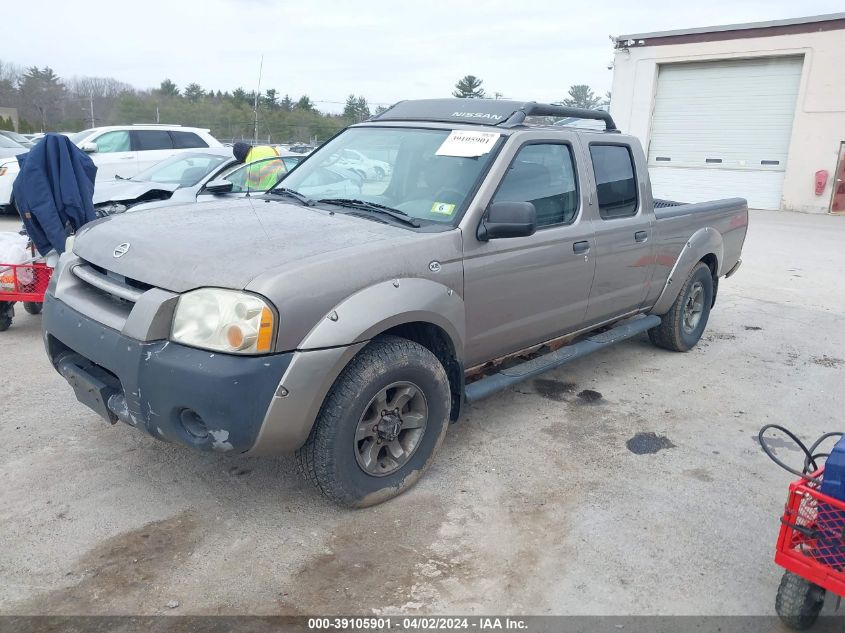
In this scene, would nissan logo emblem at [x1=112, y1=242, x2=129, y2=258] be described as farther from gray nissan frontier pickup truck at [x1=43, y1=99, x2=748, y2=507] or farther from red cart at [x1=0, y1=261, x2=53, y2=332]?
red cart at [x1=0, y1=261, x2=53, y2=332]

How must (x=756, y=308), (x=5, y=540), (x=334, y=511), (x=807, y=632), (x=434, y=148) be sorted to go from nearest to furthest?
(x=807, y=632) < (x=5, y=540) < (x=334, y=511) < (x=434, y=148) < (x=756, y=308)

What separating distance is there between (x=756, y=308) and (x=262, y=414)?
22.1ft

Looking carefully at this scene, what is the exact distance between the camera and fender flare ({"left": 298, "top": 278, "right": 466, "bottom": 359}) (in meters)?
2.89

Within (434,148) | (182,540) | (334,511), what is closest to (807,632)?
(334,511)

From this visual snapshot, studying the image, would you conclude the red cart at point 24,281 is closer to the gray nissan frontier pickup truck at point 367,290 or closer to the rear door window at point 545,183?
the gray nissan frontier pickup truck at point 367,290

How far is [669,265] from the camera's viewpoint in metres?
5.38

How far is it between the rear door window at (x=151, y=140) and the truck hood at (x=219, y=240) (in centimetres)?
1024

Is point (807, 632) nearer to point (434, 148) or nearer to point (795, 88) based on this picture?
point (434, 148)

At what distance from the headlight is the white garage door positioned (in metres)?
20.9

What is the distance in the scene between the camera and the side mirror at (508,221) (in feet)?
11.4

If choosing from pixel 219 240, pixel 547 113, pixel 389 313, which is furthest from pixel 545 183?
pixel 219 240

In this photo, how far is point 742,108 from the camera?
2034cm

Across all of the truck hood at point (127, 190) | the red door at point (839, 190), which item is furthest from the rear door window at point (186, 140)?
the red door at point (839, 190)

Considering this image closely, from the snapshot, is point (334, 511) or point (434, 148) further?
point (434, 148)
